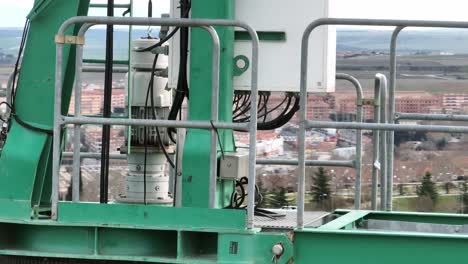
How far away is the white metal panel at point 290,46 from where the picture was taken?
302 inches

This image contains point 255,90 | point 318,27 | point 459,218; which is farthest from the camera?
point 459,218

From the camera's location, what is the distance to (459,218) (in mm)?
8242

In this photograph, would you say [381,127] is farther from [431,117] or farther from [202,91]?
[431,117]

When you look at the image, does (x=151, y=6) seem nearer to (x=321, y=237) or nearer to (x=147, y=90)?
(x=147, y=90)

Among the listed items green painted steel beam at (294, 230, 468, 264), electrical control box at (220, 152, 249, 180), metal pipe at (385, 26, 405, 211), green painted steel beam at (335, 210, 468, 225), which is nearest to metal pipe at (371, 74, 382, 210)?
metal pipe at (385, 26, 405, 211)

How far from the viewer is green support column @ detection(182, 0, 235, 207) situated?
24.8ft

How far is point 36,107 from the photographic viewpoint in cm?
783

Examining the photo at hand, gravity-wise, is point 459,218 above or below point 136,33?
below

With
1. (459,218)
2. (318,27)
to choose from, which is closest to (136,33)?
(318,27)

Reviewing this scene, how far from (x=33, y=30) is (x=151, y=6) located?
0.97 meters

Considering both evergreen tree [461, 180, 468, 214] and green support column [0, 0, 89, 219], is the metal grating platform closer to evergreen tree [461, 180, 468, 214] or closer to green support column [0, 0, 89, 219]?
green support column [0, 0, 89, 219]

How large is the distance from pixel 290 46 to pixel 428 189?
18.9 m

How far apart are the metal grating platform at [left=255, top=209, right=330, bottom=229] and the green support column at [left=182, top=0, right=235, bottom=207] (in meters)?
0.59

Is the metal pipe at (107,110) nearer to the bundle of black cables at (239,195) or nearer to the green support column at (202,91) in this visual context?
the green support column at (202,91)
